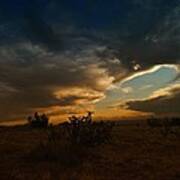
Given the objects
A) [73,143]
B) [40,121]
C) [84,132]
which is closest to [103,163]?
[73,143]

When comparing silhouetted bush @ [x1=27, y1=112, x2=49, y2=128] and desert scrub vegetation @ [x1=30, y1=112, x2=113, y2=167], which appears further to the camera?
silhouetted bush @ [x1=27, y1=112, x2=49, y2=128]

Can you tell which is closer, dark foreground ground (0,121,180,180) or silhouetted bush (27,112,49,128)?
dark foreground ground (0,121,180,180)

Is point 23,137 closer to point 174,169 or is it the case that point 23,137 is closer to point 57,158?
point 57,158

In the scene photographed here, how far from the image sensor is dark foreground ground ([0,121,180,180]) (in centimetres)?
1661

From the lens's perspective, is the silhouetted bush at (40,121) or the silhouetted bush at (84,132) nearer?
the silhouetted bush at (84,132)

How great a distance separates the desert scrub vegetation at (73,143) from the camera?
19.7 meters

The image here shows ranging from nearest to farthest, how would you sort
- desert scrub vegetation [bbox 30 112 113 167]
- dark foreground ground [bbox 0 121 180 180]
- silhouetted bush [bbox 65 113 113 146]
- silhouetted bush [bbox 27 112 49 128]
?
dark foreground ground [bbox 0 121 180 180] → desert scrub vegetation [bbox 30 112 113 167] → silhouetted bush [bbox 65 113 113 146] → silhouetted bush [bbox 27 112 49 128]

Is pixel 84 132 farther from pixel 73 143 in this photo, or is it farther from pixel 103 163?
pixel 103 163

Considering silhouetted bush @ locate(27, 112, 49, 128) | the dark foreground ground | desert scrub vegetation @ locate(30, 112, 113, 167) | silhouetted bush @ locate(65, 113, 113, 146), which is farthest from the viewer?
silhouetted bush @ locate(27, 112, 49, 128)

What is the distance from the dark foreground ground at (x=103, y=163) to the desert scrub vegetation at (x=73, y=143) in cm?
11

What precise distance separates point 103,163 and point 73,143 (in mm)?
2937

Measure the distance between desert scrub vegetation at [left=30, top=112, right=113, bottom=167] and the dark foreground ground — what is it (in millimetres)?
108

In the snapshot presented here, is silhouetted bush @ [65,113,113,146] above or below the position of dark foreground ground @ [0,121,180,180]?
above

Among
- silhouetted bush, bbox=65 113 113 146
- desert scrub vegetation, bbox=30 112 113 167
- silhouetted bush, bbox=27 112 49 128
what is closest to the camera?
desert scrub vegetation, bbox=30 112 113 167
